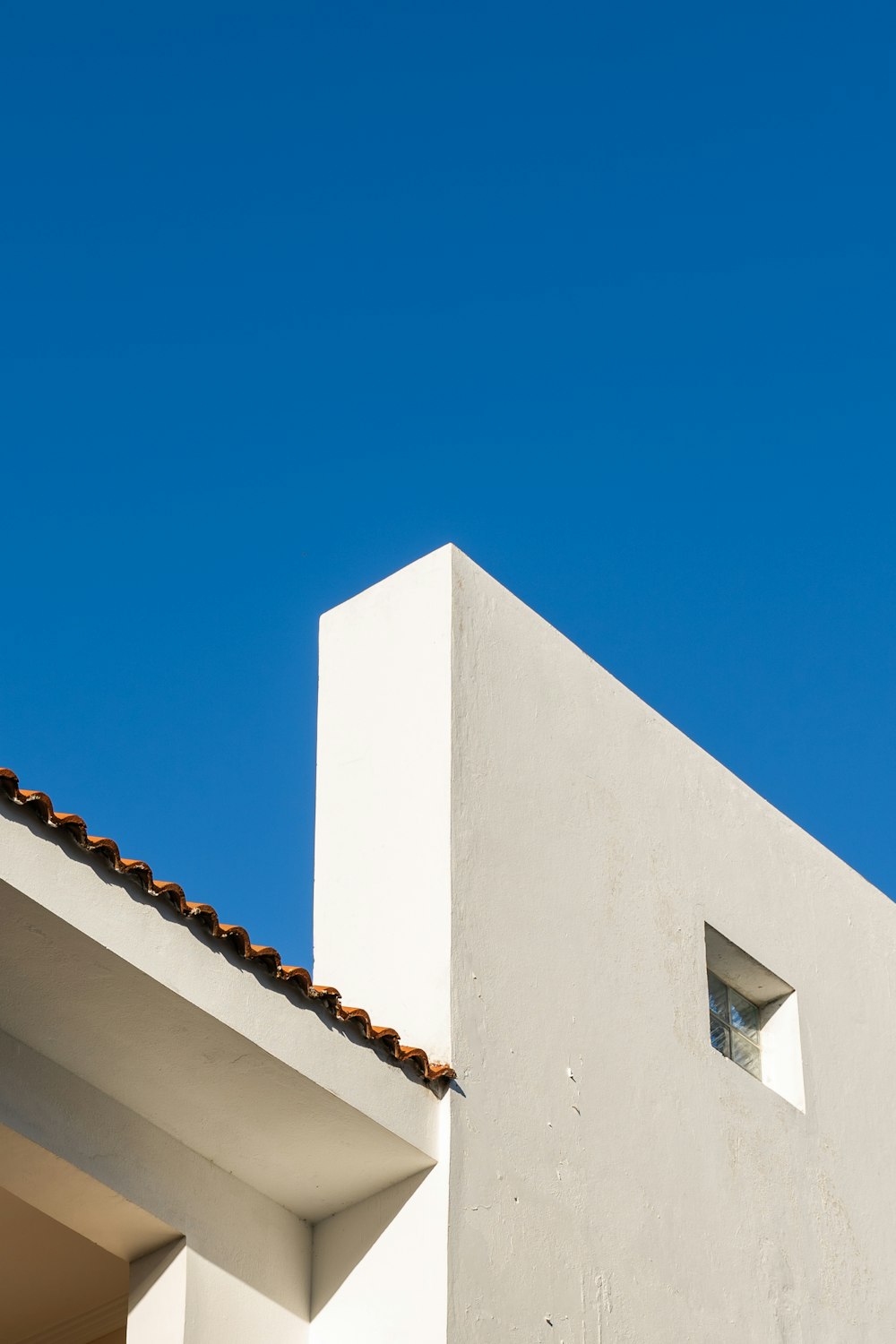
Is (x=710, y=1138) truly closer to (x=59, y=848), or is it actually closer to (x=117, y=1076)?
(x=117, y=1076)

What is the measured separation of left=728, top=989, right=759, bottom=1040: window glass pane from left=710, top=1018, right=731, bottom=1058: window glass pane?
0.49ft

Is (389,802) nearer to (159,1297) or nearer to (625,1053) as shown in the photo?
(625,1053)

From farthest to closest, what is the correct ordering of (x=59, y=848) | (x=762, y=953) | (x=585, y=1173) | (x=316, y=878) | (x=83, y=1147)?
(x=762, y=953) → (x=316, y=878) → (x=585, y=1173) → (x=83, y=1147) → (x=59, y=848)

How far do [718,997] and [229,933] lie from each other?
13.6ft

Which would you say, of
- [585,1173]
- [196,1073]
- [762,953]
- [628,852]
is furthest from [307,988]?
[762,953]

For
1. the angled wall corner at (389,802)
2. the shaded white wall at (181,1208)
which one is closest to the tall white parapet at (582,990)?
the angled wall corner at (389,802)

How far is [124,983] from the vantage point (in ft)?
27.8

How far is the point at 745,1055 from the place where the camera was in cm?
1213

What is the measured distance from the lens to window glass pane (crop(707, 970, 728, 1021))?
11945mm

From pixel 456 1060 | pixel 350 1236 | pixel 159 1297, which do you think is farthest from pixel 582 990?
pixel 159 1297

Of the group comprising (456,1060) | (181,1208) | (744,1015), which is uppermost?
(744,1015)

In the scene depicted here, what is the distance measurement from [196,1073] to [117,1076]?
0.34 m

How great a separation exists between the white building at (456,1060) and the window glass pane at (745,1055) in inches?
1.5

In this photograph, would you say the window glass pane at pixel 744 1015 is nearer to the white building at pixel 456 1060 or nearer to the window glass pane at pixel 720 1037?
the white building at pixel 456 1060
